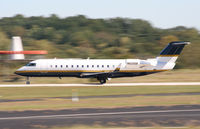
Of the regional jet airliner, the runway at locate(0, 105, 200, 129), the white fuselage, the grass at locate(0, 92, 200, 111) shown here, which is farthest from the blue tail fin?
the runway at locate(0, 105, 200, 129)

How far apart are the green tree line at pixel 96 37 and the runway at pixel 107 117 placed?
39.5m

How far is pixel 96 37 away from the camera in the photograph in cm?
10762

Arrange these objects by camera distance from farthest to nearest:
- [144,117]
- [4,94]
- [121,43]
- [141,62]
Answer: [121,43] < [141,62] < [4,94] < [144,117]

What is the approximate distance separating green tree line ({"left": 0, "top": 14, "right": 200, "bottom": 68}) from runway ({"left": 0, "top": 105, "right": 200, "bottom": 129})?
39517 mm

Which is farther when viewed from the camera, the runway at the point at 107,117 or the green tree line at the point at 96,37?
the green tree line at the point at 96,37

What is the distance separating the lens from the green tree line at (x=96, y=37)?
6838 centimetres

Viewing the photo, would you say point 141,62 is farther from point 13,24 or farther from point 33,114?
point 13,24

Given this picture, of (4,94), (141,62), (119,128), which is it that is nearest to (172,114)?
(119,128)

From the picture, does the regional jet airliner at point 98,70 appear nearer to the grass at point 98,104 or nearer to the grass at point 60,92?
the grass at point 60,92

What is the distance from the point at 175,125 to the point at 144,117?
2.21 meters

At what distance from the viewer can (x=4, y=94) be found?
2833cm

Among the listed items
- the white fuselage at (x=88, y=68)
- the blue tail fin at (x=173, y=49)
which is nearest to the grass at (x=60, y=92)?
the white fuselage at (x=88, y=68)

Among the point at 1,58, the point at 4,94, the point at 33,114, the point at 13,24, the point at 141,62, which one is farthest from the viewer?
the point at 13,24

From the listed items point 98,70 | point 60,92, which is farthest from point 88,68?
A: point 60,92
